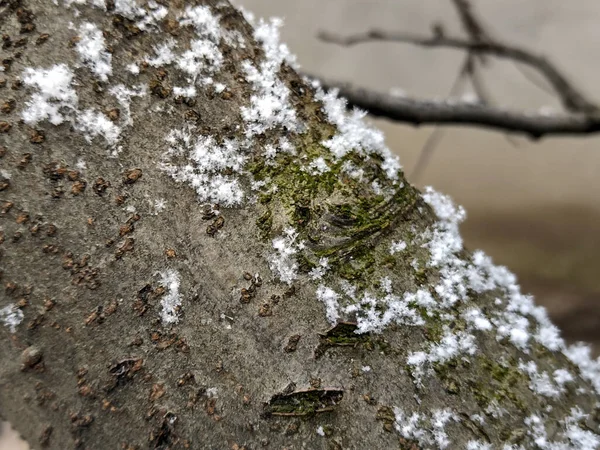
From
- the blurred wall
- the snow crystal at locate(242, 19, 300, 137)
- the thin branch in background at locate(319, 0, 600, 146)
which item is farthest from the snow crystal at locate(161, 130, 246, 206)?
the blurred wall

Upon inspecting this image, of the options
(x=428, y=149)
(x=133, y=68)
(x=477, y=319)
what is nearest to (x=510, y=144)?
(x=428, y=149)

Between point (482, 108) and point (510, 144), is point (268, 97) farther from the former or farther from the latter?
point (510, 144)

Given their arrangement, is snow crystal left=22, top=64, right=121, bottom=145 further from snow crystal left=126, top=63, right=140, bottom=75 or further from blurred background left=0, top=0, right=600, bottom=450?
blurred background left=0, top=0, right=600, bottom=450

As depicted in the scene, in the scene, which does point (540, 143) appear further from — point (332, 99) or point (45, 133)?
point (45, 133)

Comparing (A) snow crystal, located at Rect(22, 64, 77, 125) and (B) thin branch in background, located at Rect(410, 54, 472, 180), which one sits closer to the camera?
(A) snow crystal, located at Rect(22, 64, 77, 125)

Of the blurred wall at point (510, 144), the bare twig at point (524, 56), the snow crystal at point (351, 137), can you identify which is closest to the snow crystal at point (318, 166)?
the snow crystal at point (351, 137)

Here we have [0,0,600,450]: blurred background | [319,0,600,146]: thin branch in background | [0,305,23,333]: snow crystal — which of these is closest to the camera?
[0,305,23,333]: snow crystal
